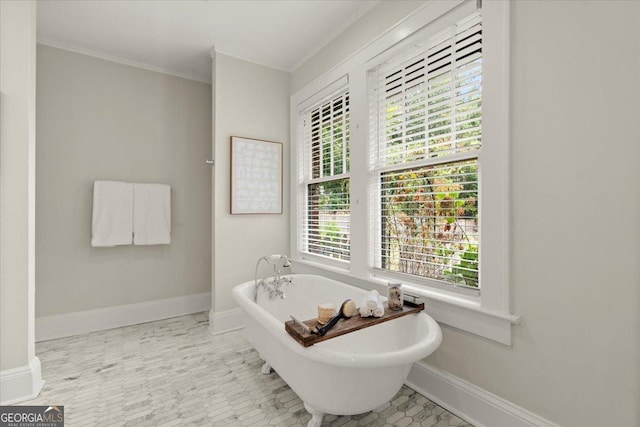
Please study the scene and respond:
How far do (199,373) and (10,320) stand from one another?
3.89 ft

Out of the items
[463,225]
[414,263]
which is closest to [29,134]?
[414,263]

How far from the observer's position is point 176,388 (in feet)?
6.42

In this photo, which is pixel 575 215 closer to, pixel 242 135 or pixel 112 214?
pixel 242 135

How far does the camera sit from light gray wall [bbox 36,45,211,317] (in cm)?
272

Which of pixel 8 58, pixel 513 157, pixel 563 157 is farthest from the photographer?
pixel 8 58

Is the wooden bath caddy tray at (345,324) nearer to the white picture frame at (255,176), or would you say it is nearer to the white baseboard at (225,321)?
the white baseboard at (225,321)

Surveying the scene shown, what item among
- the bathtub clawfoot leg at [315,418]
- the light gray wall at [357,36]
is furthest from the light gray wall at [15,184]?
the light gray wall at [357,36]

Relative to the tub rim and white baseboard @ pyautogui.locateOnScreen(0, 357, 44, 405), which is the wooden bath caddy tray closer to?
the tub rim

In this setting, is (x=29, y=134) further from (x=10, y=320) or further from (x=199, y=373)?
(x=199, y=373)

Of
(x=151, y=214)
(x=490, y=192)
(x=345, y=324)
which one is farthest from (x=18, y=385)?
(x=490, y=192)

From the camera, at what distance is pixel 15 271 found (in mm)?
1886

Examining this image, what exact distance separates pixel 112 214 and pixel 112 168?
1.53 feet

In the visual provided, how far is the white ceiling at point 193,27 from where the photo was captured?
2271mm

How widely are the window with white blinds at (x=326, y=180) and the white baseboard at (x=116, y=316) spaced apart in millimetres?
1437
